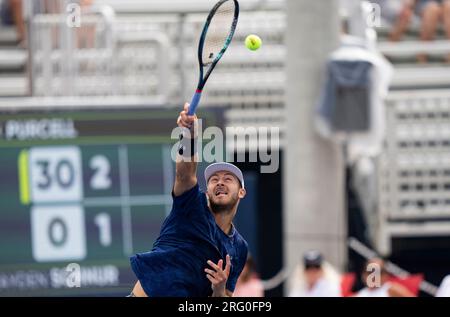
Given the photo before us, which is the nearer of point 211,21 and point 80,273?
point 211,21

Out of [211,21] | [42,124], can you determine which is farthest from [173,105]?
[211,21]

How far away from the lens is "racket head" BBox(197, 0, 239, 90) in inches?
197

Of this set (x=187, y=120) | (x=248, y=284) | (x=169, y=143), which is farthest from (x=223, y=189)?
(x=169, y=143)

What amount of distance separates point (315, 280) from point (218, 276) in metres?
3.41

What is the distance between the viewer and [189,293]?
505cm

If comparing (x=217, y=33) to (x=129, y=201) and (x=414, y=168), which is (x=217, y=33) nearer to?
(x=129, y=201)

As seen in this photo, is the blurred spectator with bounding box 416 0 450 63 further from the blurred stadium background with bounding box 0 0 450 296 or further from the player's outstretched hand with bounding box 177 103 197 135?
the player's outstretched hand with bounding box 177 103 197 135

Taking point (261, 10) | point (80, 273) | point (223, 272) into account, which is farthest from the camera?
point (261, 10)

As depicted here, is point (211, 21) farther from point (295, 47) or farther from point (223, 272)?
point (295, 47)

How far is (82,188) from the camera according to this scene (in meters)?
9.23

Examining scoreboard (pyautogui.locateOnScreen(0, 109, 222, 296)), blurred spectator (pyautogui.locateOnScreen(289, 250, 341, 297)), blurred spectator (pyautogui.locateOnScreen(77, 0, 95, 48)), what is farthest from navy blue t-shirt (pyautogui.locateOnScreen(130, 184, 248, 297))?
blurred spectator (pyautogui.locateOnScreen(77, 0, 95, 48))

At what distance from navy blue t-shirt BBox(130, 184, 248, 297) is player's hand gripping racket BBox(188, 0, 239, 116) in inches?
17.1

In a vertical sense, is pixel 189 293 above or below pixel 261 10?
below

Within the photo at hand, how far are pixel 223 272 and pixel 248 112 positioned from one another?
5.89 metres
